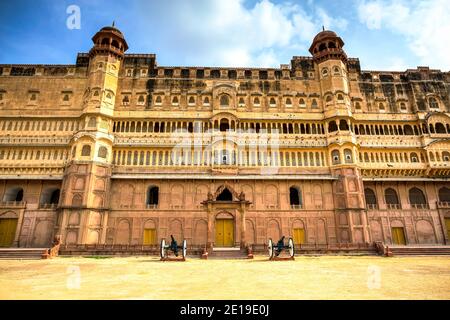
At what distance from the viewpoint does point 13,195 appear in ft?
101

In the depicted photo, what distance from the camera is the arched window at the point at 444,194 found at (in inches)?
1247

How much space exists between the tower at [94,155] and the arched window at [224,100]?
12789 mm

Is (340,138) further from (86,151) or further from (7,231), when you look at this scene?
(7,231)

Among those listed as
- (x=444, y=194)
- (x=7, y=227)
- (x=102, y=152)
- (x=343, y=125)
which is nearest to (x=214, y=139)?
(x=102, y=152)

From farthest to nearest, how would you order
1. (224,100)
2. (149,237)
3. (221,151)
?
1. (224,100)
2. (221,151)
3. (149,237)

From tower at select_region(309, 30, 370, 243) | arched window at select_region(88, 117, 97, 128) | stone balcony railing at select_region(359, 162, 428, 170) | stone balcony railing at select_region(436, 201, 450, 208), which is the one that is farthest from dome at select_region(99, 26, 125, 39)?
stone balcony railing at select_region(436, 201, 450, 208)

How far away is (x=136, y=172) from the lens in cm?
3055

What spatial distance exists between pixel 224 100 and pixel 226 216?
46.5 feet

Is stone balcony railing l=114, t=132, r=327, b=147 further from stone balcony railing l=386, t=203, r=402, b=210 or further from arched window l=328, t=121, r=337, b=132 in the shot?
stone balcony railing l=386, t=203, r=402, b=210

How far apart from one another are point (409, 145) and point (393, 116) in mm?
4129

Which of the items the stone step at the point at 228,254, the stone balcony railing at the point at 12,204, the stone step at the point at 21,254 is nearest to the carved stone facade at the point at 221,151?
the stone balcony railing at the point at 12,204

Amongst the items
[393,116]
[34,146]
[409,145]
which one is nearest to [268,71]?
[393,116]

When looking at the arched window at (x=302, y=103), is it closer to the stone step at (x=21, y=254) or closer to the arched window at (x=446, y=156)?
the arched window at (x=446, y=156)

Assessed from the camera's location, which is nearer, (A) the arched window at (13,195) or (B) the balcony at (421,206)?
(A) the arched window at (13,195)
